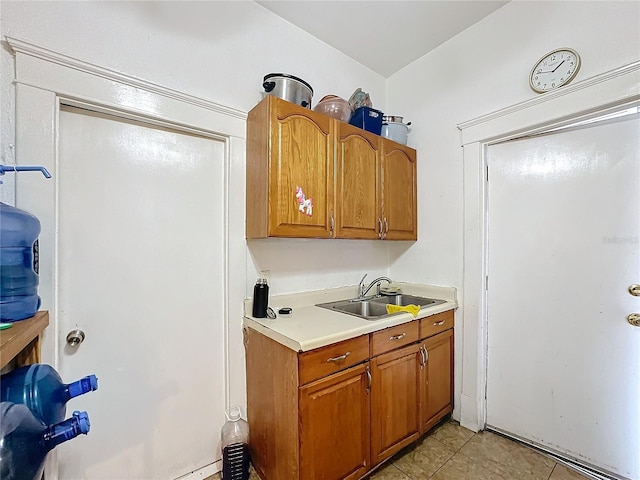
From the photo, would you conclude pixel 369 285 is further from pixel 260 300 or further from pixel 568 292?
pixel 568 292

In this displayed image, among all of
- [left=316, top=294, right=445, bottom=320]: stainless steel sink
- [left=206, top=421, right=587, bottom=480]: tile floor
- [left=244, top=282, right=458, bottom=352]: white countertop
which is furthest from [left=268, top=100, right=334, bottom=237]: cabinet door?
[left=206, top=421, right=587, bottom=480]: tile floor

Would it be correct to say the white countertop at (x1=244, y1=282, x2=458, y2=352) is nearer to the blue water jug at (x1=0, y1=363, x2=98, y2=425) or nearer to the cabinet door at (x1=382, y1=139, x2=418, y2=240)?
the cabinet door at (x1=382, y1=139, x2=418, y2=240)

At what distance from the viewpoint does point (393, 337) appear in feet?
5.58

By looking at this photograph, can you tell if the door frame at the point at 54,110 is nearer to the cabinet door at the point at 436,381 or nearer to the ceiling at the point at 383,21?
the ceiling at the point at 383,21

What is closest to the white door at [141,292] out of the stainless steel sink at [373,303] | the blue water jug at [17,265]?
the blue water jug at [17,265]

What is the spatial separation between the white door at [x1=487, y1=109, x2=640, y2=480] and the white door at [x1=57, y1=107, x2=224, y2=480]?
1.90m

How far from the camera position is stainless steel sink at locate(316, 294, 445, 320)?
84.6 inches

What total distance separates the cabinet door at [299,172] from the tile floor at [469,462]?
1.44 metres

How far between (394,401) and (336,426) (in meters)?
0.44

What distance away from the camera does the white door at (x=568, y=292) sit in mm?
1571

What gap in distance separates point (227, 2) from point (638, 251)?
271 cm

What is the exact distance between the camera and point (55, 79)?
1253 millimetres

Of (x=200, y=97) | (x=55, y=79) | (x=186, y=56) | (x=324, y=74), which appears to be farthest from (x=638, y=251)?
(x=55, y=79)

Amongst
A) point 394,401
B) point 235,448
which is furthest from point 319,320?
point 235,448
